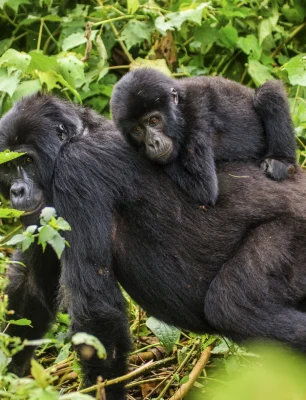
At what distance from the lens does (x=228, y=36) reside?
5781mm

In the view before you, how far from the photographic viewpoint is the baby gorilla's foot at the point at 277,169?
3.69 metres

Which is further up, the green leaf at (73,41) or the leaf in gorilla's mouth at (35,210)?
the green leaf at (73,41)

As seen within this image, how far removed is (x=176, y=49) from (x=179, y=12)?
0.66 meters

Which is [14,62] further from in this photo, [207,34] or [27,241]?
[27,241]

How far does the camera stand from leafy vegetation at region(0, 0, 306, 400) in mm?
4363

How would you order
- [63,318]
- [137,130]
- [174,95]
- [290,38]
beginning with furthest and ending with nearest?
[290,38] → [63,318] → [174,95] → [137,130]

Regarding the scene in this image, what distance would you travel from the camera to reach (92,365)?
11.5 feet

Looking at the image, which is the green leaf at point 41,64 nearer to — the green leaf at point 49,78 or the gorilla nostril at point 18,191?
the green leaf at point 49,78

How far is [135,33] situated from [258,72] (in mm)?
988

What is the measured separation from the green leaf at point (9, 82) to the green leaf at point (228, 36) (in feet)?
6.19

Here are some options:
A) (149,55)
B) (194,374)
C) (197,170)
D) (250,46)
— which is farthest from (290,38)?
(194,374)

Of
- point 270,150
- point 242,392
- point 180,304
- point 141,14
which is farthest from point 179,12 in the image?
point 242,392

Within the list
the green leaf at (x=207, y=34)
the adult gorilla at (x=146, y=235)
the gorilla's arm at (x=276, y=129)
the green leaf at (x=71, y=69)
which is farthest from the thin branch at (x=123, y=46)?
the adult gorilla at (x=146, y=235)

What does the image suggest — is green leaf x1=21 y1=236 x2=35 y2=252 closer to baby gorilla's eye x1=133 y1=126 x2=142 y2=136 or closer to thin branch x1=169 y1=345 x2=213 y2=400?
baby gorilla's eye x1=133 y1=126 x2=142 y2=136
